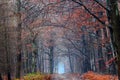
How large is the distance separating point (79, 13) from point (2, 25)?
24.7ft

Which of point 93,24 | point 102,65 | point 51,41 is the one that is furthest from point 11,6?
point 51,41

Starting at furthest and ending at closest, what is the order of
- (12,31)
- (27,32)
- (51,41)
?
(51,41)
(27,32)
(12,31)

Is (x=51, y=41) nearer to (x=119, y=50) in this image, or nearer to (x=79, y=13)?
(x=79, y=13)

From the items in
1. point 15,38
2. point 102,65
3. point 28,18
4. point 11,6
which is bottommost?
point 102,65

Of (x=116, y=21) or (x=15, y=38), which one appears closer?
(x=116, y=21)

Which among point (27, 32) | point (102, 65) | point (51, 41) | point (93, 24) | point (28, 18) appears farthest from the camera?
point (51, 41)

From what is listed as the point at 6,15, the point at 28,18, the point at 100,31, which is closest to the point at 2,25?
the point at 6,15

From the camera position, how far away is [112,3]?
9.37 m

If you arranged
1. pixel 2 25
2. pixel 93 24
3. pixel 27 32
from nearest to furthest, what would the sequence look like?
pixel 2 25 < pixel 93 24 < pixel 27 32

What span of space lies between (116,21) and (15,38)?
1670 centimetres

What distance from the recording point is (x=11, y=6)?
82.1 ft

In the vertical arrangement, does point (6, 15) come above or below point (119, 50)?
above

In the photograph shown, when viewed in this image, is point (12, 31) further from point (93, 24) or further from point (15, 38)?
point (93, 24)

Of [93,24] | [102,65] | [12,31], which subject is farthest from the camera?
[102,65]
